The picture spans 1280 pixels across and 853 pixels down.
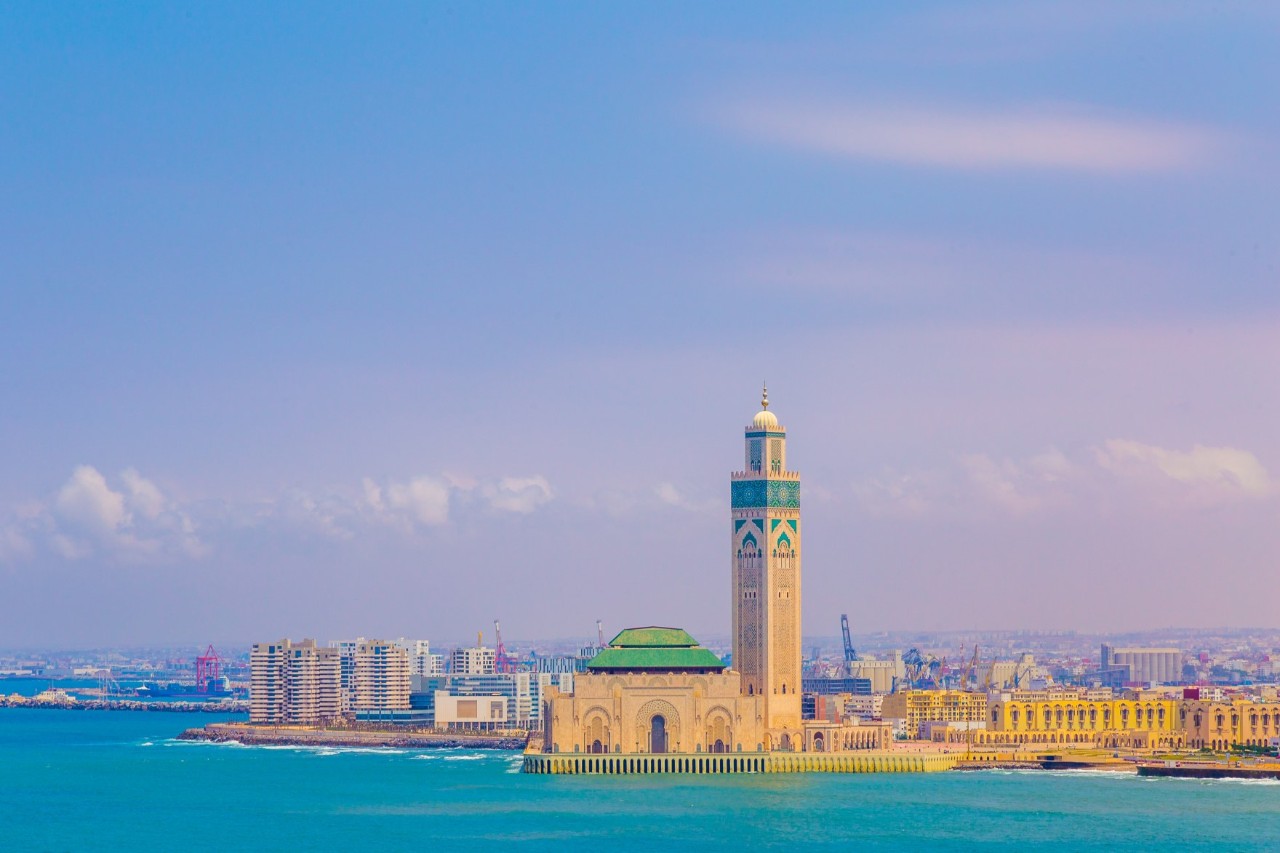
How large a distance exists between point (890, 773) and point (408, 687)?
87.5m

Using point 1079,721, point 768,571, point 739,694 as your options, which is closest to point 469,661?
point 1079,721

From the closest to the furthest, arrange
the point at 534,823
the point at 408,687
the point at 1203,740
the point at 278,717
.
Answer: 1. the point at 534,823
2. the point at 1203,740
3. the point at 278,717
4. the point at 408,687

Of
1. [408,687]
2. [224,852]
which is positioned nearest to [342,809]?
[224,852]

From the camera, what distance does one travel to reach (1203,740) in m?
117

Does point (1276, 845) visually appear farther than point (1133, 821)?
No

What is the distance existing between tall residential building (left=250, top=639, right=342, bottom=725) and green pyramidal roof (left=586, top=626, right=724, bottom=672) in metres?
70.9

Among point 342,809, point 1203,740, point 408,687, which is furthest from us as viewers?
point 408,687

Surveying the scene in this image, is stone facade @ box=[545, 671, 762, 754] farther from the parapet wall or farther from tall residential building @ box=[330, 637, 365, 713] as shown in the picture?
tall residential building @ box=[330, 637, 365, 713]

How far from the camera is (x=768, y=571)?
99188mm

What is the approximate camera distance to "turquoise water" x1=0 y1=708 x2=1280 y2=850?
230 feet

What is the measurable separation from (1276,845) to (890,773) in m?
31.3

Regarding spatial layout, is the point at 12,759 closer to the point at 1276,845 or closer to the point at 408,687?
the point at 408,687

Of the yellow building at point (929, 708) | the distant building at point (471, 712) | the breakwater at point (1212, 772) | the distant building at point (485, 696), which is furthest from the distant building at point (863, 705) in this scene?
the breakwater at point (1212, 772)

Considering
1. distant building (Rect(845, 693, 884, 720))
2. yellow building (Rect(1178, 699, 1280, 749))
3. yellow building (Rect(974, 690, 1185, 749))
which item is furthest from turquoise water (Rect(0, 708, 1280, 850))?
distant building (Rect(845, 693, 884, 720))
